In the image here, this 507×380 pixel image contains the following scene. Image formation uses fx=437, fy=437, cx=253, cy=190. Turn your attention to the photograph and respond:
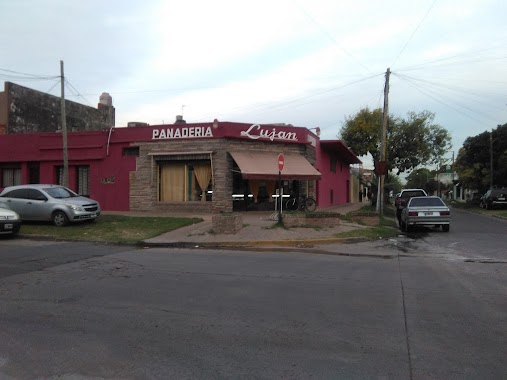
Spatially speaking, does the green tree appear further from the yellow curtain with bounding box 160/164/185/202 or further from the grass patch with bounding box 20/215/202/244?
the grass patch with bounding box 20/215/202/244

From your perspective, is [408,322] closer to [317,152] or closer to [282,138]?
[282,138]

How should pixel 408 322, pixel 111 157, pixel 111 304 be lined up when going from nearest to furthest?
1. pixel 408 322
2. pixel 111 304
3. pixel 111 157

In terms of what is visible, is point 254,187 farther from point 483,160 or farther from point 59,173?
point 483,160

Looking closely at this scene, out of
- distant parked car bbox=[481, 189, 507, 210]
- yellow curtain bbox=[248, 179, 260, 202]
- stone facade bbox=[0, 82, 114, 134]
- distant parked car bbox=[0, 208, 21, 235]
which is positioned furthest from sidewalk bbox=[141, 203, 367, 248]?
distant parked car bbox=[481, 189, 507, 210]

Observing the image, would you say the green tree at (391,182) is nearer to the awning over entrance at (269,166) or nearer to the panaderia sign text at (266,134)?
the panaderia sign text at (266,134)

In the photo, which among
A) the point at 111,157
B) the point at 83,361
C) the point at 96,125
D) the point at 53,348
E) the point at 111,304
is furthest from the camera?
the point at 96,125

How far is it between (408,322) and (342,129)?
36463 mm

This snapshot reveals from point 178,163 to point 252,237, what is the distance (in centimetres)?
931

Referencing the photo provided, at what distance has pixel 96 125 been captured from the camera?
35.2 metres

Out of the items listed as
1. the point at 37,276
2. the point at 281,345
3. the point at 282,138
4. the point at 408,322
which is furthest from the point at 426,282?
the point at 282,138

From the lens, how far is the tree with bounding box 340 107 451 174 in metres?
37.7

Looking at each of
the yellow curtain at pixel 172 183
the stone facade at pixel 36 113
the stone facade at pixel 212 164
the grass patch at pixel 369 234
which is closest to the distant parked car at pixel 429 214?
the grass patch at pixel 369 234

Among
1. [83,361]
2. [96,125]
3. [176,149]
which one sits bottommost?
[83,361]

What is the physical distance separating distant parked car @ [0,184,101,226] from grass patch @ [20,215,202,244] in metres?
0.34
